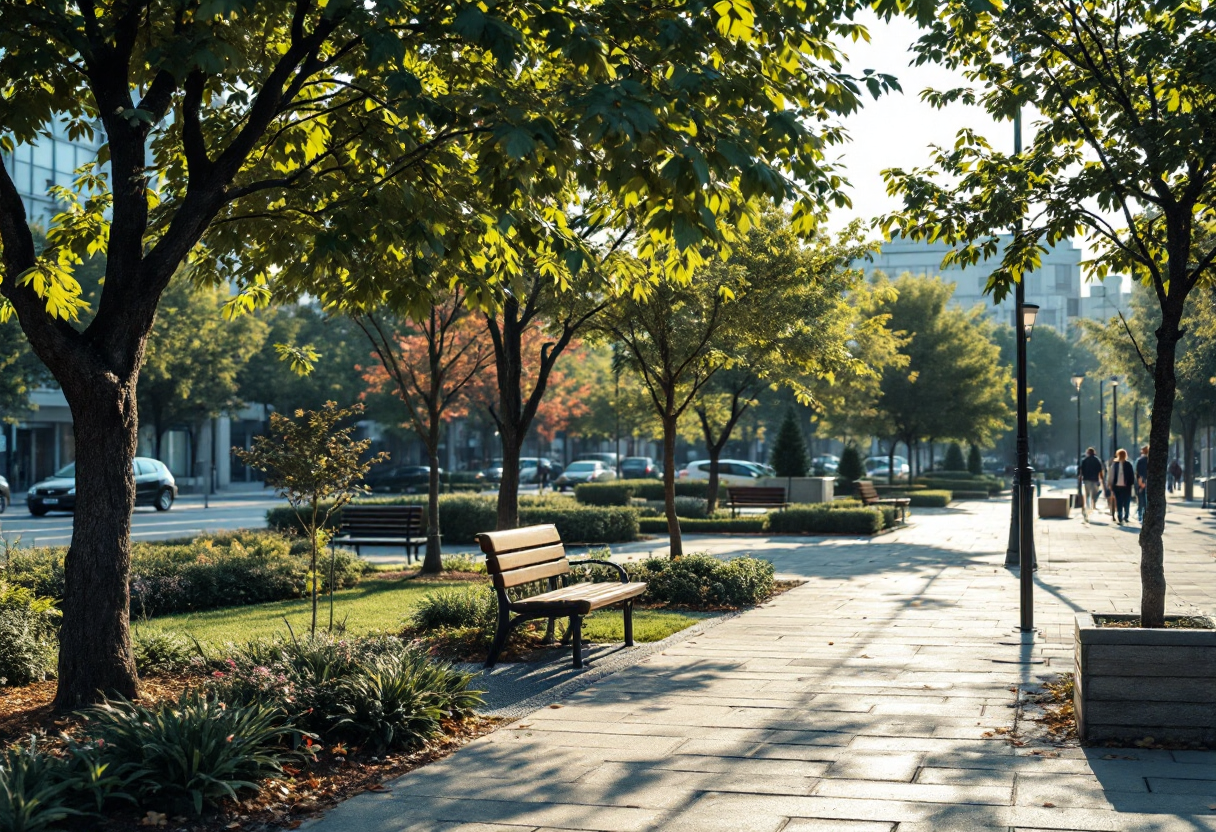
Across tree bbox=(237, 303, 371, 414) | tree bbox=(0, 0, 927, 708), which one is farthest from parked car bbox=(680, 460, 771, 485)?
tree bbox=(0, 0, 927, 708)

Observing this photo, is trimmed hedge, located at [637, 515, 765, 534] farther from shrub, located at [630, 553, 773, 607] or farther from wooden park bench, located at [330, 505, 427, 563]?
shrub, located at [630, 553, 773, 607]

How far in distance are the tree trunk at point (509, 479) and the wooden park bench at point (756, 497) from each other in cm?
1349

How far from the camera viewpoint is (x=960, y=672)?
8.45m

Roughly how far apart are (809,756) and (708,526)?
20.2 m

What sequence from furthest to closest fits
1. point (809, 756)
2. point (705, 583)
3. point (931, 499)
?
point (931, 499), point (705, 583), point (809, 756)

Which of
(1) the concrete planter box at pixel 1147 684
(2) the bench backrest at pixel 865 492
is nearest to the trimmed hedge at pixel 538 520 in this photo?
(2) the bench backrest at pixel 865 492

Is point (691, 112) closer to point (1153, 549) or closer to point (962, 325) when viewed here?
point (1153, 549)

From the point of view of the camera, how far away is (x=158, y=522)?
30.7 m

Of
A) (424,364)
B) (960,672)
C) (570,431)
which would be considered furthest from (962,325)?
(960,672)

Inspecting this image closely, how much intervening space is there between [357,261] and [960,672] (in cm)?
518

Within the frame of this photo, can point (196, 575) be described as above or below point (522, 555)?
below

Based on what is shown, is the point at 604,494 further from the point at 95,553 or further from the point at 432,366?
the point at 95,553

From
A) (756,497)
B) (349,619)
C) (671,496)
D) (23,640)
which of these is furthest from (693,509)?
(23,640)

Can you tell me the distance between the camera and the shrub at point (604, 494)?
101ft
